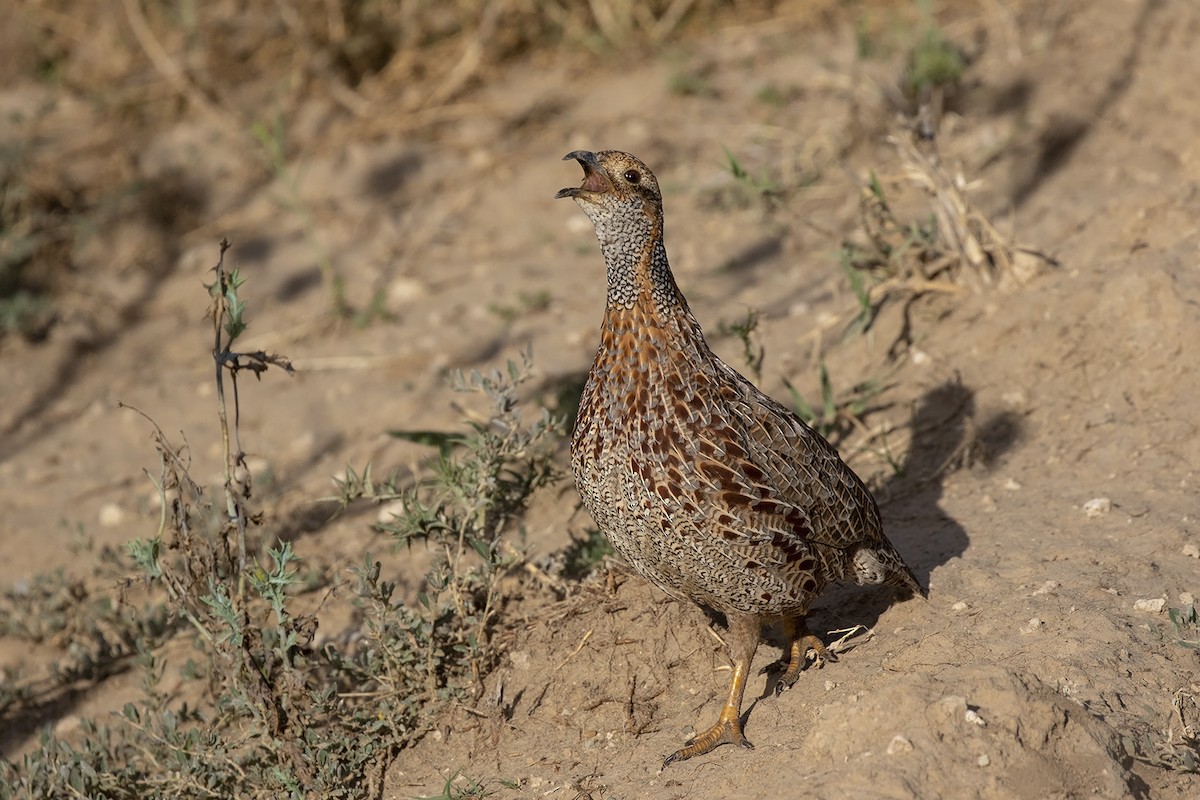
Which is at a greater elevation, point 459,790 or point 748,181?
point 748,181

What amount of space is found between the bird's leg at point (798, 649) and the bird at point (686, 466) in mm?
200

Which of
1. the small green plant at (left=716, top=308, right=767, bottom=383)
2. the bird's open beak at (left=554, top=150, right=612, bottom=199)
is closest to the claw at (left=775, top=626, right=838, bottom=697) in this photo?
the small green plant at (left=716, top=308, right=767, bottom=383)

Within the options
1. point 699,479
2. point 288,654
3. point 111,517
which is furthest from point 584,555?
point 111,517

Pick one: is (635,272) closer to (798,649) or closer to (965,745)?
(798,649)

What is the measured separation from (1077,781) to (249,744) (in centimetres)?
253

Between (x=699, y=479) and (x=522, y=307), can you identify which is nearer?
(x=699, y=479)

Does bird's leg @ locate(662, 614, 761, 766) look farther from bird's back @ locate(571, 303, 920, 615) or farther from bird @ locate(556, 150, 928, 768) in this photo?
bird's back @ locate(571, 303, 920, 615)

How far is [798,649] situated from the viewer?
441 cm

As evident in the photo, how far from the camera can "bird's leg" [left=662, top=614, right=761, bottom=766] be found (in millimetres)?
4090

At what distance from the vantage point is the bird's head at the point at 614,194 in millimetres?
3996

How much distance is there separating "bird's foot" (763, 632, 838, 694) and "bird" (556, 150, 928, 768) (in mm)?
199

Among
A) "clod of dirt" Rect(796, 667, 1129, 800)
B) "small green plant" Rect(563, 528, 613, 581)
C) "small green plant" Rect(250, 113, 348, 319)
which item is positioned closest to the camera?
"clod of dirt" Rect(796, 667, 1129, 800)

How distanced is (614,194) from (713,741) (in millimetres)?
1666

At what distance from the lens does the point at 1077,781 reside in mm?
3566
